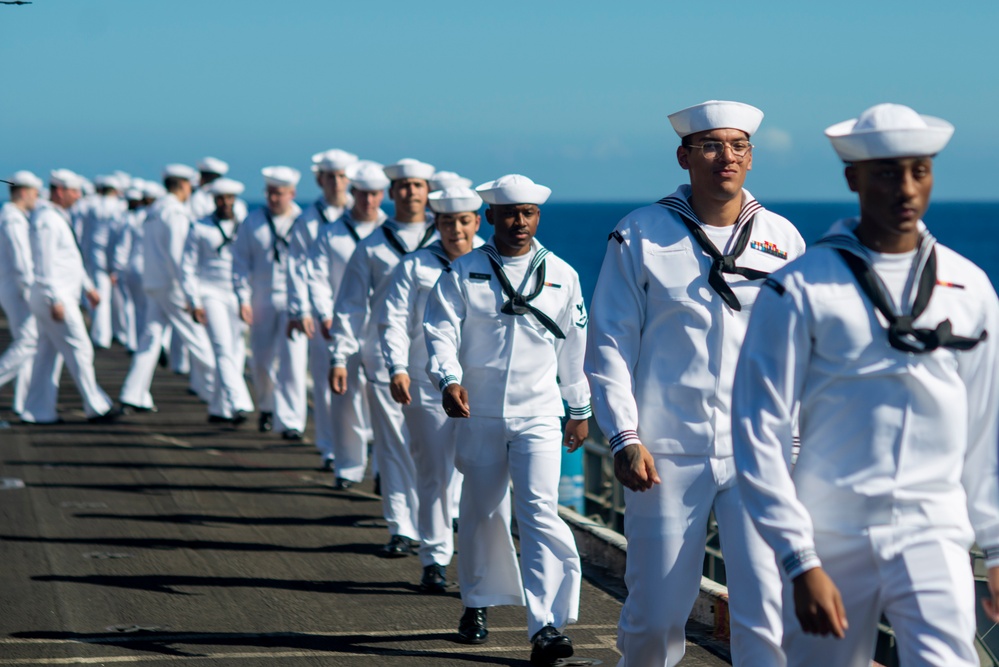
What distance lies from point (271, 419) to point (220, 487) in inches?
136

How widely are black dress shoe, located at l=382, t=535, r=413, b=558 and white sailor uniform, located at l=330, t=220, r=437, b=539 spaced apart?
0.03 m

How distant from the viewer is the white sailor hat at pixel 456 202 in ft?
28.7

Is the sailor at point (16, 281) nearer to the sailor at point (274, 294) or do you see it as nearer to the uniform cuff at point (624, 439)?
the sailor at point (274, 294)

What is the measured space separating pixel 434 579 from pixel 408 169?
2772mm

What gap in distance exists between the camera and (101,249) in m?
27.4

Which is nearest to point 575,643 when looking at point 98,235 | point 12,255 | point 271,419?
point 271,419

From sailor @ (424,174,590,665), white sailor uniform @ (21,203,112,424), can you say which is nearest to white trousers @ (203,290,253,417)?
white sailor uniform @ (21,203,112,424)

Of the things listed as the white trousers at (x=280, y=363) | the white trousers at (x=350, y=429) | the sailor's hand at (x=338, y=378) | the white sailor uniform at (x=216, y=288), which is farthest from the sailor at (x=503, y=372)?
the white sailor uniform at (x=216, y=288)

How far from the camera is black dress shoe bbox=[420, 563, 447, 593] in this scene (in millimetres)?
8750

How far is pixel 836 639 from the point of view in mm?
4227

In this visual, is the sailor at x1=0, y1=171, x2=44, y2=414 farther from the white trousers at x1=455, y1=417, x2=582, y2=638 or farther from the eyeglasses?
the eyeglasses

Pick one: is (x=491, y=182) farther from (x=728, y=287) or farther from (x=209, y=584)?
(x=209, y=584)

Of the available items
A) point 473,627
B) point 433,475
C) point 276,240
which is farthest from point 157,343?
point 473,627

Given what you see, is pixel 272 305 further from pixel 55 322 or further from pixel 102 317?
pixel 102 317
